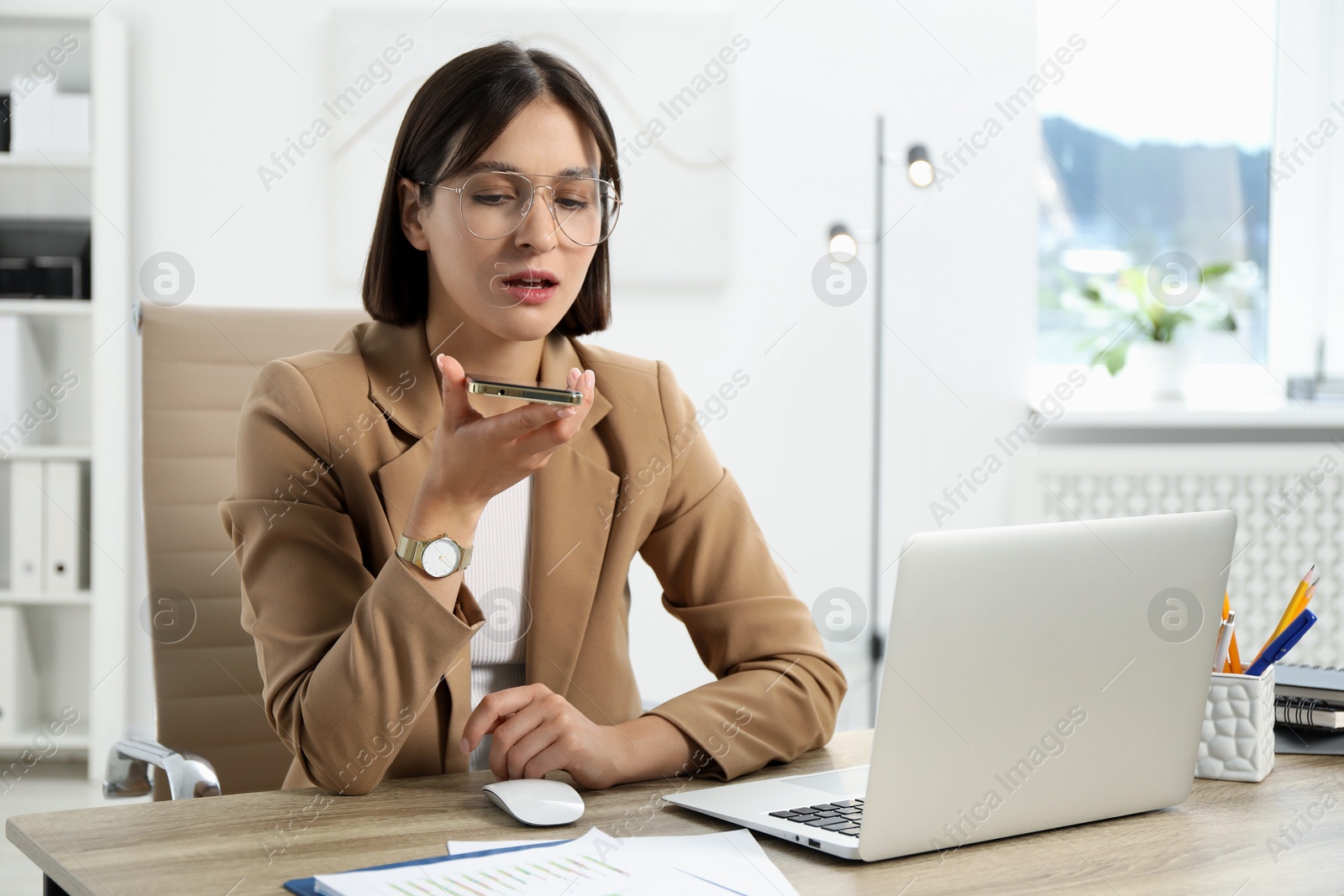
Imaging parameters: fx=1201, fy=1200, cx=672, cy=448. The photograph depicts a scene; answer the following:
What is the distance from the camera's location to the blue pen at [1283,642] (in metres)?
1.03

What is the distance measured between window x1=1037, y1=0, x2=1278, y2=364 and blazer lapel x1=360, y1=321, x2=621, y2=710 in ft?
7.64

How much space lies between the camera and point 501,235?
111 cm

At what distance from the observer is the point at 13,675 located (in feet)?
9.09

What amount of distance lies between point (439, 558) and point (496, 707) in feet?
0.45

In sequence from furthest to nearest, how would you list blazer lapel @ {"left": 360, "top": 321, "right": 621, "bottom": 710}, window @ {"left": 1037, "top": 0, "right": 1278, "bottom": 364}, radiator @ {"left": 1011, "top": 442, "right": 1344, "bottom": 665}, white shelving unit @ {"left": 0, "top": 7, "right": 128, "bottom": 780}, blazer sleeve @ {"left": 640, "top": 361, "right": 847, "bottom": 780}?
window @ {"left": 1037, "top": 0, "right": 1278, "bottom": 364}
radiator @ {"left": 1011, "top": 442, "right": 1344, "bottom": 665}
white shelving unit @ {"left": 0, "top": 7, "right": 128, "bottom": 780}
blazer lapel @ {"left": 360, "top": 321, "right": 621, "bottom": 710}
blazer sleeve @ {"left": 640, "top": 361, "right": 847, "bottom": 780}

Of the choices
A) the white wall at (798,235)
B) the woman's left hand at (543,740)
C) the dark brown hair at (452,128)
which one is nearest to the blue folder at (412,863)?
the woman's left hand at (543,740)

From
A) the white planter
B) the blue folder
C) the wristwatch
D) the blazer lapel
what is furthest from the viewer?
the white planter

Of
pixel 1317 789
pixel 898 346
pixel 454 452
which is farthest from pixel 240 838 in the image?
pixel 898 346

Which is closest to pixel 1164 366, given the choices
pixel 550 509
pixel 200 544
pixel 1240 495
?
pixel 1240 495

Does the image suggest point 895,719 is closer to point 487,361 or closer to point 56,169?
point 487,361

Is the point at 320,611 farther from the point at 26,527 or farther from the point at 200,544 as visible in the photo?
the point at 26,527

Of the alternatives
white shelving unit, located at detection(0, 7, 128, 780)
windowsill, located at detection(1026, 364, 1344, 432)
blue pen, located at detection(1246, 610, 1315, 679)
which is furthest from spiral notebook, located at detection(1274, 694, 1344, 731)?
white shelving unit, located at detection(0, 7, 128, 780)

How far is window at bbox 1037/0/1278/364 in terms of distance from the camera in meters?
3.22

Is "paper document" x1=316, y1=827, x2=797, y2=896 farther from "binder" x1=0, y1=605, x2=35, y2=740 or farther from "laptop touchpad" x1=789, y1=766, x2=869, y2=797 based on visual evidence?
"binder" x1=0, y1=605, x2=35, y2=740
